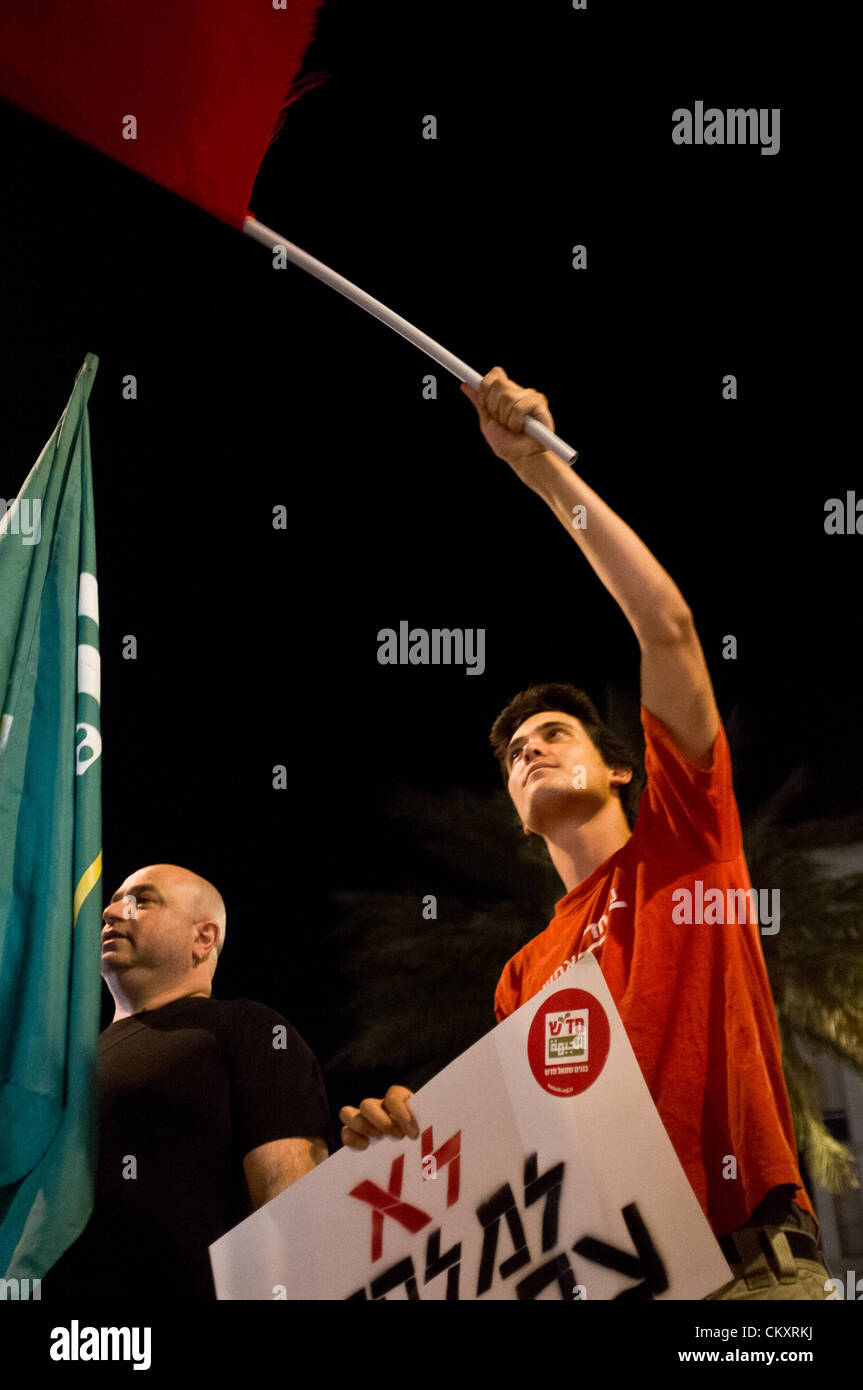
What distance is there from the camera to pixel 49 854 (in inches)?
126

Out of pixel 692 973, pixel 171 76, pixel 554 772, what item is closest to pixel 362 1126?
pixel 692 973

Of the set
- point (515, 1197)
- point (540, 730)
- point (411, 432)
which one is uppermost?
point (411, 432)

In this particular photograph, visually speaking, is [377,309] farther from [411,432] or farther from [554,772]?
[554,772]

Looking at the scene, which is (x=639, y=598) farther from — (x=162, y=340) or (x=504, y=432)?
(x=162, y=340)

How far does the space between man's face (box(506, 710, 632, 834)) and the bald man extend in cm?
78

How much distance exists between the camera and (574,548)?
3.49m

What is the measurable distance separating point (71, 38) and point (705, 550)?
196cm

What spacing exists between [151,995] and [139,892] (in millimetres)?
258

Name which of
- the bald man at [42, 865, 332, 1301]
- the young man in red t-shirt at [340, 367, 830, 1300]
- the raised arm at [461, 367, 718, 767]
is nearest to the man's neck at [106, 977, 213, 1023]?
the bald man at [42, 865, 332, 1301]

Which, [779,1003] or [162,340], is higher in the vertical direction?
[162,340]

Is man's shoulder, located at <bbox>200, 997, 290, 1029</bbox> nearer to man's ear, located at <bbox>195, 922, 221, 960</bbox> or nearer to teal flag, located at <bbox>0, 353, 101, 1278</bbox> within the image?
man's ear, located at <bbox>195, 922, 221, 960</bbox>
